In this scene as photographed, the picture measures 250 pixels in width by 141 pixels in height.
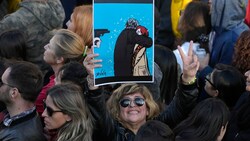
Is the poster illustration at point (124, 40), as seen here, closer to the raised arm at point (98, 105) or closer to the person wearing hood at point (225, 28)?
the raised arm at point (98, 105)

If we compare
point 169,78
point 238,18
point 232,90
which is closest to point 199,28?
point 238,18

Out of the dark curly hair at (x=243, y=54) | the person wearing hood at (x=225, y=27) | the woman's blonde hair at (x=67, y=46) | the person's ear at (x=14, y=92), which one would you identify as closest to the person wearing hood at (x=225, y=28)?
the person wearing hood at (x=225, y=27)

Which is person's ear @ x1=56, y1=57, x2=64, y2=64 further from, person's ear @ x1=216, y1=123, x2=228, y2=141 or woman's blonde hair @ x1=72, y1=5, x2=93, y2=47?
person's ear @ x1=216, y1=123, x2=228, y2=141

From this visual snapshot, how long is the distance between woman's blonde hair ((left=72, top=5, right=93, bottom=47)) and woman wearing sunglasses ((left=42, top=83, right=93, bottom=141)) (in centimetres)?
121

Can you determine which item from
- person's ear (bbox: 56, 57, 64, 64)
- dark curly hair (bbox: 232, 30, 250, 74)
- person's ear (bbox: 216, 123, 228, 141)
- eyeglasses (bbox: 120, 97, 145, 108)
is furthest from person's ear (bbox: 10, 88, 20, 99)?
dark curly hair (bbox: 232, 30, 250, 74)

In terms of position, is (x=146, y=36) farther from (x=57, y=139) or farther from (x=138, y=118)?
(x=57, y=139)

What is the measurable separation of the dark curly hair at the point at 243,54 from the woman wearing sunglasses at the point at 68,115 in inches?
61.3

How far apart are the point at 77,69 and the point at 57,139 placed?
27.9 inches

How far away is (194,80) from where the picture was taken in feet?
14.4

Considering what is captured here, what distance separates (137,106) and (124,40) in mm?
519

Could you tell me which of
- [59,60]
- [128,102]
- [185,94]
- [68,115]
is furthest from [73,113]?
[59,60]

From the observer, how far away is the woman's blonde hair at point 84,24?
5.57 meters

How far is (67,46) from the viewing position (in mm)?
5195

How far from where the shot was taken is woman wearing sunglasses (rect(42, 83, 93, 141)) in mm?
4285
